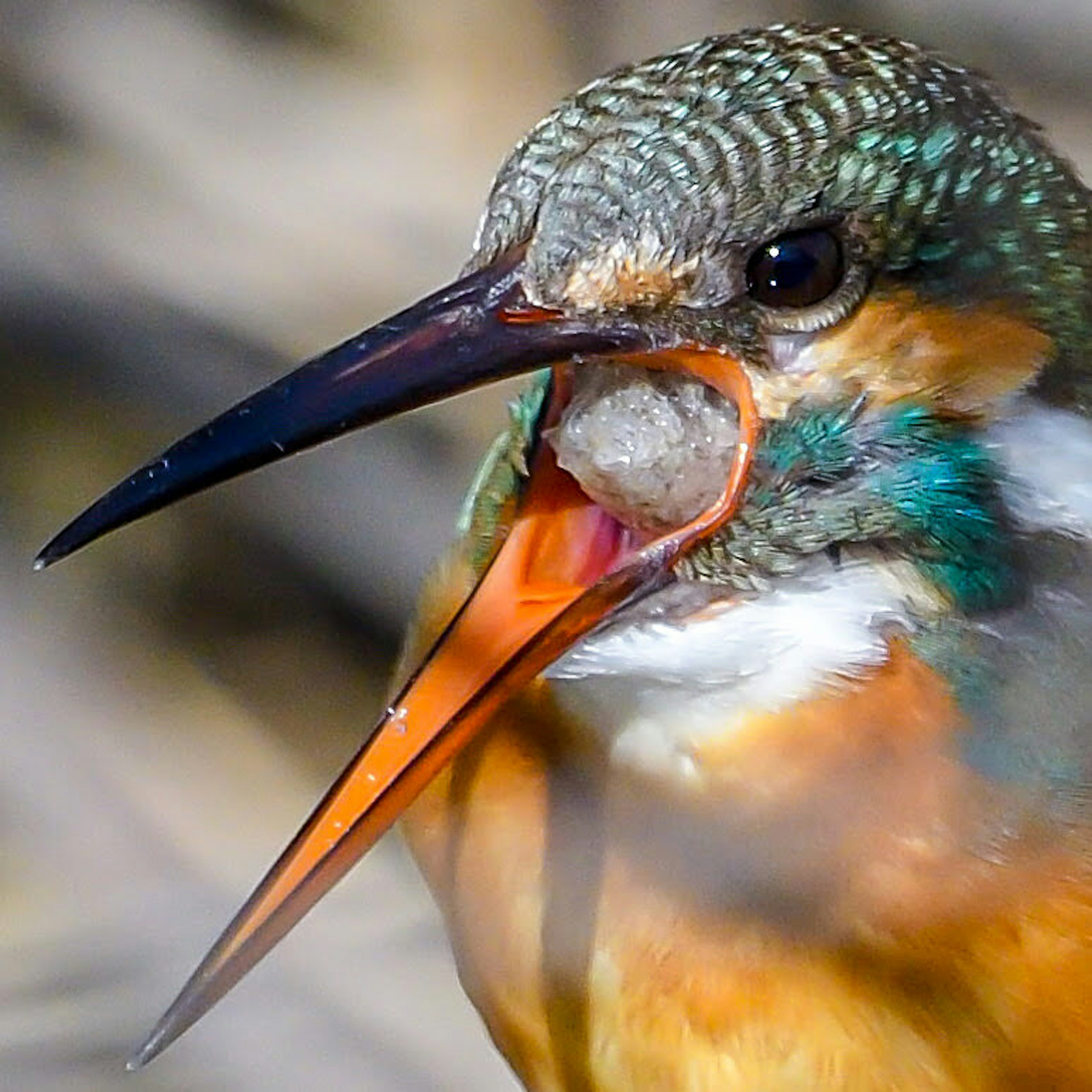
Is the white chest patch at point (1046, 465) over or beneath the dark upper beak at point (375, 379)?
over

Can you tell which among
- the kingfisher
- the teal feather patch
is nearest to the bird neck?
the kingfisher

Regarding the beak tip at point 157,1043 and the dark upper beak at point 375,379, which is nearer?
the dark upper beak at point 375,379

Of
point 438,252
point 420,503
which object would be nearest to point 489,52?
point 438,252

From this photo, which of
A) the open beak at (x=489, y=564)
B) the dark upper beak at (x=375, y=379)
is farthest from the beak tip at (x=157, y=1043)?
the dark upper beak at (x=375, y=379)

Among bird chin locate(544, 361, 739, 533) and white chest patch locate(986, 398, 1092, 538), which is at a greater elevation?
white chest patch locate(986, 398, 1092, 538)

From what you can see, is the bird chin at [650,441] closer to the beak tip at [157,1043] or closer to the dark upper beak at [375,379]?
the dark upper beak at [375,379]

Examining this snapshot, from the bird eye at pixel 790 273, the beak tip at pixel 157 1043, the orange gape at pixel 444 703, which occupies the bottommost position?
the beak tip at pixel 157 1043

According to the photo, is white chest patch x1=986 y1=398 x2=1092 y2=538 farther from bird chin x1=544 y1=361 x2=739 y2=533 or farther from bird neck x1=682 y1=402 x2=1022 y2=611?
bird chin x1=544 y1=361 x2=739 y2=533
